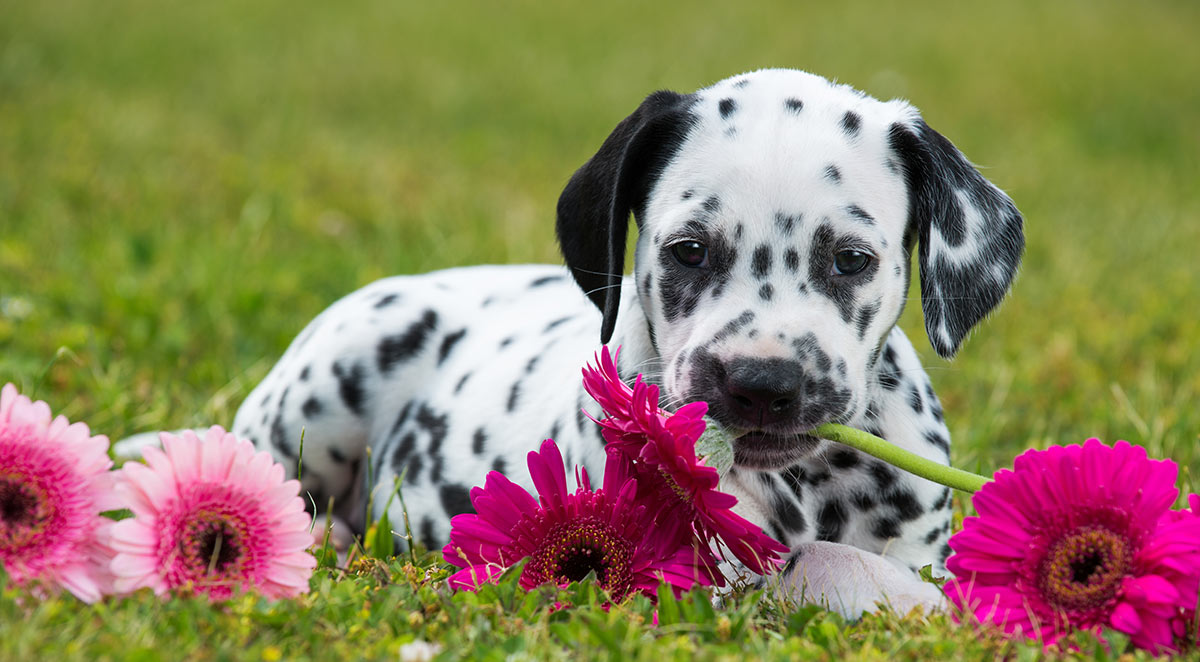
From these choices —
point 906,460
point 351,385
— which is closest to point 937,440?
point 906,460

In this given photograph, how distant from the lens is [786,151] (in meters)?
3.43

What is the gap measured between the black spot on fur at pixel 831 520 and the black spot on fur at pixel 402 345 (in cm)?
213

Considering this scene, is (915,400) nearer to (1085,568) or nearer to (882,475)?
(882,475)

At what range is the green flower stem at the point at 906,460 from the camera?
312 cm

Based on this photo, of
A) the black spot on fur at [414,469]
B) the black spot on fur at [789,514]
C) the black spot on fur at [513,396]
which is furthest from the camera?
the black spot on fur at [414,469]

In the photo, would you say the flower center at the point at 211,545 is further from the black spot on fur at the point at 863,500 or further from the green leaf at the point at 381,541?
the black spot on fur at the point at 863,500

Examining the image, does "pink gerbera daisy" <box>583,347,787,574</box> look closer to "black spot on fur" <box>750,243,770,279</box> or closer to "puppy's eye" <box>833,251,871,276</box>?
"black spot on fur" <box>750,243,770,279</box>

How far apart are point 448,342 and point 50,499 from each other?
2.60m

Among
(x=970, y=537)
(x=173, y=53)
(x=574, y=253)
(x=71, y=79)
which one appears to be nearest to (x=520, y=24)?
(x=173, y=53)

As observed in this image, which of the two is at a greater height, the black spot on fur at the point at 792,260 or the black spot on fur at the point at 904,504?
the black spot on fur at the point at 792,260

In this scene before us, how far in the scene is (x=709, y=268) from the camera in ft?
11.4

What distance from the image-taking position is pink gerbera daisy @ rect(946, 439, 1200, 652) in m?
2.75

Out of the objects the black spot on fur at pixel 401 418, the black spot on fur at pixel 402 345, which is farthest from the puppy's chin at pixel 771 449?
the black spot on fur at pixel 402 345

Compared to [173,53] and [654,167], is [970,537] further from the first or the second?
[173,53]
